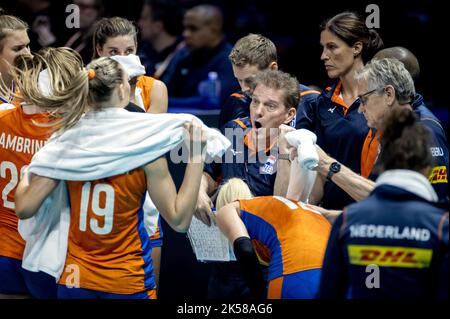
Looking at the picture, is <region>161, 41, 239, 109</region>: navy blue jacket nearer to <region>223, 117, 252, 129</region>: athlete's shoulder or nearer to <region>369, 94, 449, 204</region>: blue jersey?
<region>223, 117, 252, 129</region>: athlete's shoulder

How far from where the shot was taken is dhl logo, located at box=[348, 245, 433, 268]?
2455 mm

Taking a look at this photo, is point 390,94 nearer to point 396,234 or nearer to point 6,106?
point 396,234

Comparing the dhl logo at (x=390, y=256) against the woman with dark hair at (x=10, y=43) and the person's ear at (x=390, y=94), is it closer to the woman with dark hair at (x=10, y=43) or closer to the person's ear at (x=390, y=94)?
the person's ear at (x=390, y=94)

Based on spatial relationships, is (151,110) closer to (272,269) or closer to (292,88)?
(292,88)

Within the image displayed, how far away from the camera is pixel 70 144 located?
2.97m

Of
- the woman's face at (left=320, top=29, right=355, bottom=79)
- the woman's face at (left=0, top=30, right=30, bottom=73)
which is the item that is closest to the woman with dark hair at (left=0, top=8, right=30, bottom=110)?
the woman's face at (left=0, top=30, right=30, bottom=73)

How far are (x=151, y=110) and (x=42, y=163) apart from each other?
53.3 inches

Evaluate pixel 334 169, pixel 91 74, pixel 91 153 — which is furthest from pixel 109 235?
pixel 334 169

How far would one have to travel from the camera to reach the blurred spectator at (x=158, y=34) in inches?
259

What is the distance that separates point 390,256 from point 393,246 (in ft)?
0.12

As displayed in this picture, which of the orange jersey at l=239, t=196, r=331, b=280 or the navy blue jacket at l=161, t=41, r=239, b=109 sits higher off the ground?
the navy blue jacket at l=161, t=41, r=239, b=109

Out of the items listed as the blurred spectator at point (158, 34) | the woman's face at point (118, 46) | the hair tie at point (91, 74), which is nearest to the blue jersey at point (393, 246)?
the hair tie at point (91, 74)

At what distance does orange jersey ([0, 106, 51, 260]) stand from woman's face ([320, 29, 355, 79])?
161 cm
